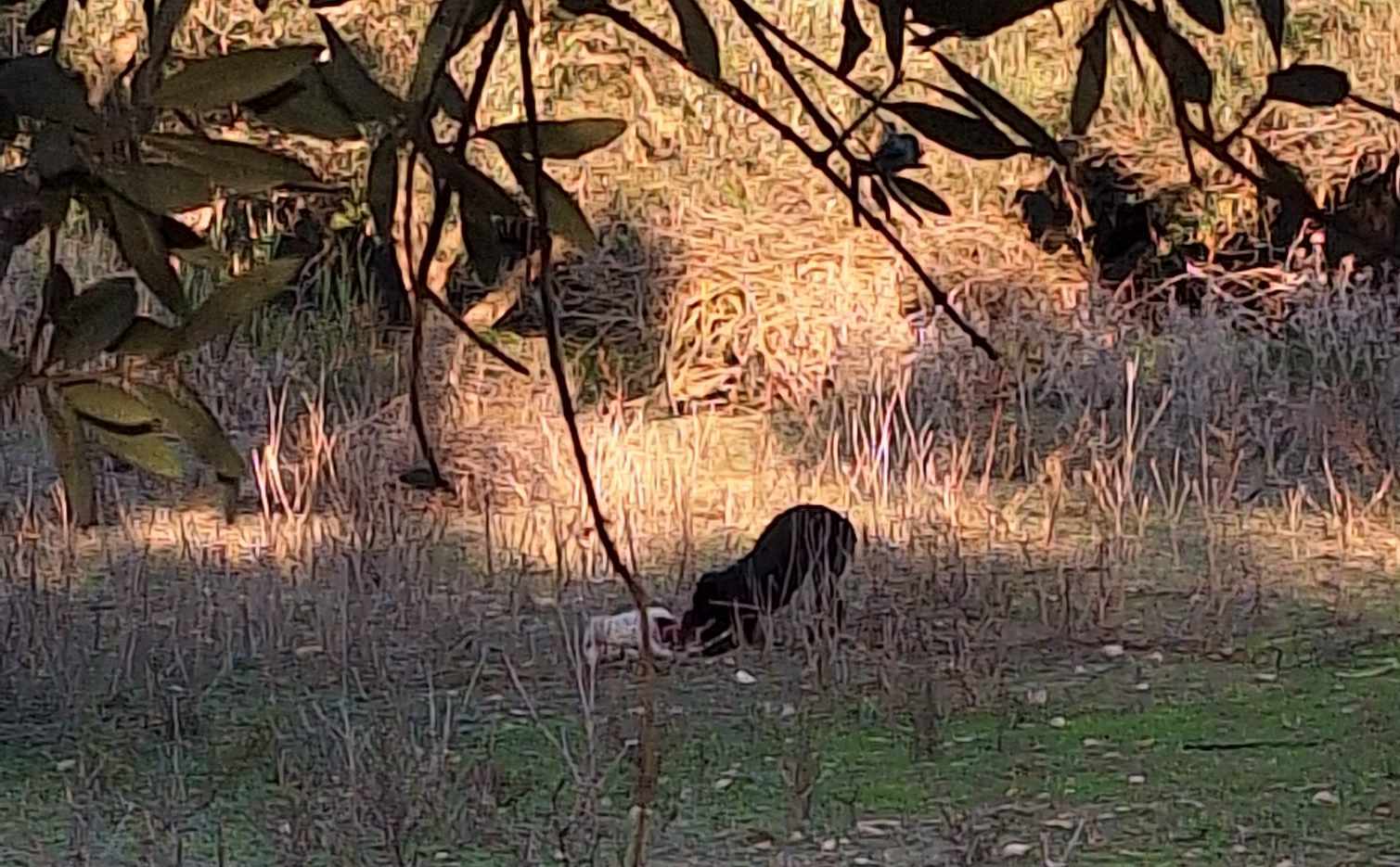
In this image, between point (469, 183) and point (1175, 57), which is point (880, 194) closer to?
point (1175, 57)

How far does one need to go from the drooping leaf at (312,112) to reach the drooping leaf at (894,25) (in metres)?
0.20

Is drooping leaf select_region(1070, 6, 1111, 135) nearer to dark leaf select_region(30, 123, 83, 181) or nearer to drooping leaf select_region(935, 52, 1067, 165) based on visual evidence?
drooping leaf select_region(935, 52, 1067, 165)

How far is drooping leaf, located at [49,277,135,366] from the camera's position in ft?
2.46

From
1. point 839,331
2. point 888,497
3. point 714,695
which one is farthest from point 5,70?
→ point 839,331

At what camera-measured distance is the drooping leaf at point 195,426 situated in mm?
771

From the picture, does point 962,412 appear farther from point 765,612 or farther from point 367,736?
point 367,736

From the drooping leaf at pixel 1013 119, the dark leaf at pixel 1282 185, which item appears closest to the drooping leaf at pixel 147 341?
the drooping leaf at pixel 1013 119

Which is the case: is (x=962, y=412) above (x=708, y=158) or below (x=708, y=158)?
below

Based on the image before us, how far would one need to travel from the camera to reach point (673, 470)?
370cm

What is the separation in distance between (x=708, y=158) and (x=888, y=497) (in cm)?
109

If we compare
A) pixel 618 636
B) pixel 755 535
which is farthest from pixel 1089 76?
pixel 755 535

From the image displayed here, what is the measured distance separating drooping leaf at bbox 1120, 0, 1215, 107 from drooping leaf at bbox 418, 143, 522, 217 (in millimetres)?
260

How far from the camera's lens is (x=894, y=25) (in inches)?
32.8

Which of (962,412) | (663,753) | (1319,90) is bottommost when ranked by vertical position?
(663,753)
